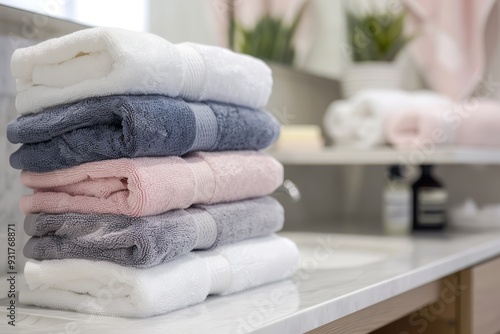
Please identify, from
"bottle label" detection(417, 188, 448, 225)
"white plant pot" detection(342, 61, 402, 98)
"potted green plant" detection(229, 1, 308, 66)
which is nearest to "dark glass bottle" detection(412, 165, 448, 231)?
"bottle label" detection(417, 188, 448, 225)

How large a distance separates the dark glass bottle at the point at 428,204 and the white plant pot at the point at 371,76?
0.32m

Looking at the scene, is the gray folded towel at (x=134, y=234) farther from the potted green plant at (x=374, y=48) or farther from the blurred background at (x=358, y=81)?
the potted green plant at (x=374, y=48)

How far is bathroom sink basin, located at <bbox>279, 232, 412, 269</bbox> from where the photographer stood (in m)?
1.30

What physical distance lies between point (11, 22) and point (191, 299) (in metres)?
0.45

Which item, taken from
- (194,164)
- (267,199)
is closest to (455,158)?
(267,199)

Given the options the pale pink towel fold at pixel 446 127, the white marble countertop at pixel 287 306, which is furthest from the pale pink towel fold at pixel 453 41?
the white marble countertop at pixel 287 306

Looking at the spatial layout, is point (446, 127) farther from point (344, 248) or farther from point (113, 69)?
point (113, 69)

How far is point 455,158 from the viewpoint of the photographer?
1.59 meters

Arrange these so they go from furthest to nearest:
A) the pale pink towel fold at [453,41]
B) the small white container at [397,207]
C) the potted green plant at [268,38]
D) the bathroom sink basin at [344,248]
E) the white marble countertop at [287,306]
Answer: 1. the pale pink towel fold at [453,41]
2. the small white container at [397,207]
3. the potted green plant at [268,38]
4. the bathroom sink basin at [344,248]
5. the white marble countertop at [287,306]

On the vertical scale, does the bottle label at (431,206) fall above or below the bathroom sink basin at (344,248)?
above

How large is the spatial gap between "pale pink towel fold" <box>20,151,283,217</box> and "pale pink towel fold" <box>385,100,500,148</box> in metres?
0.87

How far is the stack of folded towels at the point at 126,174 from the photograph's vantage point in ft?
2.43

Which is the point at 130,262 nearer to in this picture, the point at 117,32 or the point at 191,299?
the point at 191,299

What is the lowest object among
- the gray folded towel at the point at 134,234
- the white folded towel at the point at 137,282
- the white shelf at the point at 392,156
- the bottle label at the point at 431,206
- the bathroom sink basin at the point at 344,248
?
the bathroom sink basin at the point at 344,248
